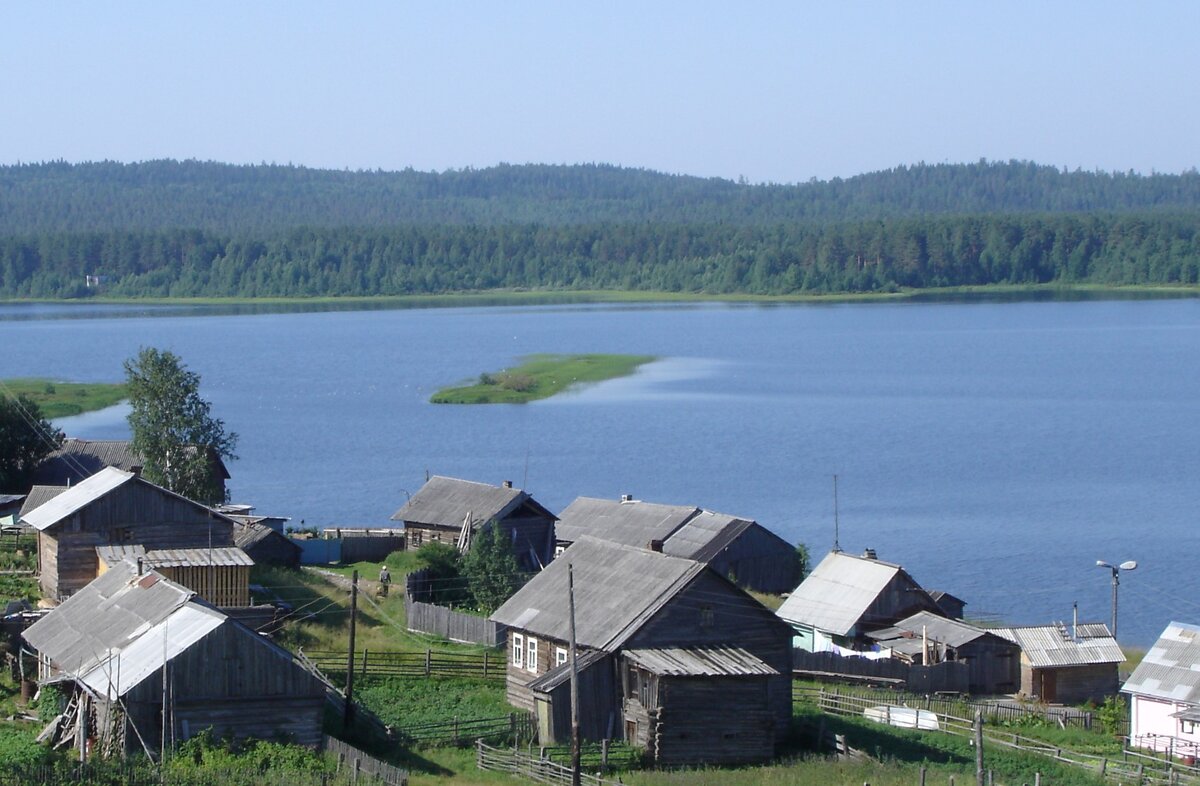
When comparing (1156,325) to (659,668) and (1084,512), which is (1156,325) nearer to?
(1084,512)

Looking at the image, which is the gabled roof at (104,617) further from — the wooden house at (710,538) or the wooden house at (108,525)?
the wooden house at (710,538)

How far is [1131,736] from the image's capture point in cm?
3434

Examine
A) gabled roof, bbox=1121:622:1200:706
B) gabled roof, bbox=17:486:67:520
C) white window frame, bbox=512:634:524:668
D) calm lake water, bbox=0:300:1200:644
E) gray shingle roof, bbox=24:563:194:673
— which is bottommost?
calm lake water, bbox=0:300:1200:644

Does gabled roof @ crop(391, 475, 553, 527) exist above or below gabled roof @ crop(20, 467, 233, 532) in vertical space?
below

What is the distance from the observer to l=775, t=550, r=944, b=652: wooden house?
135 feet

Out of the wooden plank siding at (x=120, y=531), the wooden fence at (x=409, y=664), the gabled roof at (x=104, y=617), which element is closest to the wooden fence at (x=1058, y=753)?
the wooden fence at (x=409, y=664)

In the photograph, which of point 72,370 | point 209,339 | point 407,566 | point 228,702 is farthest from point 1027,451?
point 209,339

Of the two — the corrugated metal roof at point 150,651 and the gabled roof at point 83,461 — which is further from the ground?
the corrugated metal roof at point 150,651

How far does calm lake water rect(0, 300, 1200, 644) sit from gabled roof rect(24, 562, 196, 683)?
25.7 meters

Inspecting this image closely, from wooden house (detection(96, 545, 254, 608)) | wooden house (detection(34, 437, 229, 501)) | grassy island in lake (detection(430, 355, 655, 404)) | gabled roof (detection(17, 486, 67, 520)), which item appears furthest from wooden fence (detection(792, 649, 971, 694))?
grassy island in lake (detection(430, 355, 655, 404))

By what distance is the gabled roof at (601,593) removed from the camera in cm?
3039

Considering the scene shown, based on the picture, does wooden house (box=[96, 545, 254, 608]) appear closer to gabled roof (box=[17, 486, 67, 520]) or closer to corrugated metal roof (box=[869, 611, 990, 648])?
gabled roof (box=[17, 486, 67, 520])

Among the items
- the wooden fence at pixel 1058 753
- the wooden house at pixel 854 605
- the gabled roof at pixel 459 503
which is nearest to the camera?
the wooden fence at pixel 1058 753

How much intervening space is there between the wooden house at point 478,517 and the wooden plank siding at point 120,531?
7915 mm
